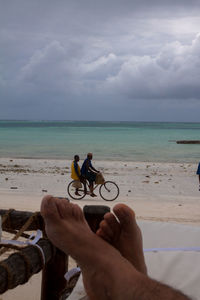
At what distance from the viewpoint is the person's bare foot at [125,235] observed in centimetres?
159

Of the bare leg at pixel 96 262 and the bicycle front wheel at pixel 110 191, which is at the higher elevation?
the bare leg at pixel 96 262

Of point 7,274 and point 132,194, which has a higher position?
point 7,274

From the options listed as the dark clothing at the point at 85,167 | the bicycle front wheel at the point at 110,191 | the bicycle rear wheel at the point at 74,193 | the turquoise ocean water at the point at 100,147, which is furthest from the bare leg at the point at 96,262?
the turquoise ocean water at the point at 100,147

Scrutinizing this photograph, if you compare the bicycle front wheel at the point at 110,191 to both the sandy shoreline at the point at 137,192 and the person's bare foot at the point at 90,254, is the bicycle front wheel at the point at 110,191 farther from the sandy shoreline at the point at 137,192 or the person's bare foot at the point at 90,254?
the person's bare foot at the point at 90,254

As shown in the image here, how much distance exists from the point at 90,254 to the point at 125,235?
257mm

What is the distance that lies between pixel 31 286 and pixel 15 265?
1.64m

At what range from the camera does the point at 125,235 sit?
163 centimetres

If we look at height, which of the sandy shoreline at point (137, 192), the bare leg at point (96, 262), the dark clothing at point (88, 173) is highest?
the bare leg at point (96, 262)

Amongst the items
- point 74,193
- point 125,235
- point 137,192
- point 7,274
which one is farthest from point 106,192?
point 7,274

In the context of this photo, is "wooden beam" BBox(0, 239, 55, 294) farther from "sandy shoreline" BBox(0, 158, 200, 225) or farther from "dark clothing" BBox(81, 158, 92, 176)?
"dark clothing" BBox(81, 158, 92, 176)

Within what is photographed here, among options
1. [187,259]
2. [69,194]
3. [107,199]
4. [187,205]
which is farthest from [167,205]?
[187,259]

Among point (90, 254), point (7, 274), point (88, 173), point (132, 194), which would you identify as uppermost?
point (90, 254)

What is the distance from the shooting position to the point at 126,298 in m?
1.20

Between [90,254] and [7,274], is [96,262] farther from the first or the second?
[7,274]
